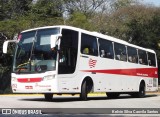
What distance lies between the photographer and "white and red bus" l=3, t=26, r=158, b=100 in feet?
56.9

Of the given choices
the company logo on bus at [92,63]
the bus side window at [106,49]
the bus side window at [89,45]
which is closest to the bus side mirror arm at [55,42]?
the bus side window at [89,45]

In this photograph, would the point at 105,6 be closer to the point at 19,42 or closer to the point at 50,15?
the point at 50,15

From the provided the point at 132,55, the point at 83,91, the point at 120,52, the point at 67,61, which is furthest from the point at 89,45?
the point at 132,55

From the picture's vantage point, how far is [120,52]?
74.3ft

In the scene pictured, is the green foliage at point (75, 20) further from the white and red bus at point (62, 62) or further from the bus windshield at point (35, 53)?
the bus windshield at point (35, 53)

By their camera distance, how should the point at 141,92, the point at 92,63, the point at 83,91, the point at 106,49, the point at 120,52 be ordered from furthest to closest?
the point at 141,92 → the point at 120,52 → the point at 106,49 → the point at 92,63 → the point at 83,91

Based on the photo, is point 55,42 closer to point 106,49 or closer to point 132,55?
point 106,49

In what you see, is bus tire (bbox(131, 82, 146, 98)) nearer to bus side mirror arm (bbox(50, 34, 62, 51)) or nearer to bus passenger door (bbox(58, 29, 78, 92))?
bus passenger door (bbox(58, 29, 78, 92))

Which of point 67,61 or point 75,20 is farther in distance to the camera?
point 75,20

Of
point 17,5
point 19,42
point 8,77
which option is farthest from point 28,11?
point 19,42

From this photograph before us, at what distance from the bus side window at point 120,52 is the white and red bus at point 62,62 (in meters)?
0.39

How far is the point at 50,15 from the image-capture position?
4678 centimetres

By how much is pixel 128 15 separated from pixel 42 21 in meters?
16.6

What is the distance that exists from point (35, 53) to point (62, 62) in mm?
1165
